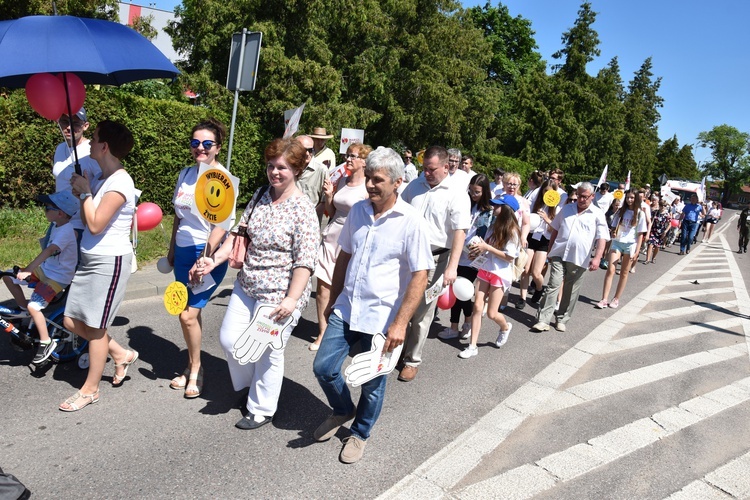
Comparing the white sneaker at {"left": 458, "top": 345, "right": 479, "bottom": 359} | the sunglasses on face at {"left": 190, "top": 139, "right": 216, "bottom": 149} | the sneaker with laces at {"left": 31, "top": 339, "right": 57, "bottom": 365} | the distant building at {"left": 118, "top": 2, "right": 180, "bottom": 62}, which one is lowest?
the white sneaker at {"left": 458, "top": 345, "right": 479, "bottom": 359}

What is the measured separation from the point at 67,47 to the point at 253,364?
222cm

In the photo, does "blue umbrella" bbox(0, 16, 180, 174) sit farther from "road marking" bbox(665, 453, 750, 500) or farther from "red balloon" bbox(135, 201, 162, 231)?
"road marking" bbox(665, 453, 750, 500)

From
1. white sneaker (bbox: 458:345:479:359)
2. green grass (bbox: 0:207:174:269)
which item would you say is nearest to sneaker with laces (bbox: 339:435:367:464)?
white sneaker (bbox: 458:345:479:359)

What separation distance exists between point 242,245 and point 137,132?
24.6 feet

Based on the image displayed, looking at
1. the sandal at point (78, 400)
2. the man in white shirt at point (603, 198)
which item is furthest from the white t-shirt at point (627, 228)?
the sandal at point (78, 400)

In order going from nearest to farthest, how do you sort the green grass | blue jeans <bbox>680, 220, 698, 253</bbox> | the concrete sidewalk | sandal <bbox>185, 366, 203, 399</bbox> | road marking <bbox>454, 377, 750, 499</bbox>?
road marking <bbox>454, 377, 750, 499</bbox>, sandal <bbox>185, 366, 203, 399</bbox>, the concrete sidewalk, the green grass, blue jeans <bbox>680, 220, 698, 253</bbox>

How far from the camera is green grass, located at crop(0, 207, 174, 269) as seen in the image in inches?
270

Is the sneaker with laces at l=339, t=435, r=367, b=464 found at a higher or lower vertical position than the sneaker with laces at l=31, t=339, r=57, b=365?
lower

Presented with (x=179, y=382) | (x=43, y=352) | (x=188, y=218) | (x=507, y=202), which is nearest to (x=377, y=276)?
(x=188, y=218)

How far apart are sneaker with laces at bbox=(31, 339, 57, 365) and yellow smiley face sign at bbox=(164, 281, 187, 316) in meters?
1.14

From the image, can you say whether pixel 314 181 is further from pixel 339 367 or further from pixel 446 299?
pixel 339 367

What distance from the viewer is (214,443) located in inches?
140

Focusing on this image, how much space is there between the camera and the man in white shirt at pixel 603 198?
11.2 m

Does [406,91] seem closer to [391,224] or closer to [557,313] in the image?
[557,313]
